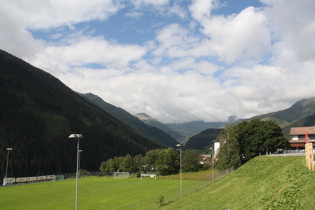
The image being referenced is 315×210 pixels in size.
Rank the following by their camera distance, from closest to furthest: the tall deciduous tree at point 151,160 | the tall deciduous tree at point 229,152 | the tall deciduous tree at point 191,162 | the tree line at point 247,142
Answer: the tall deciduous tree at point 229,152
the tree line at point 247,142
the tall deciduous tree at point 191,162
the tall deciduous tree at point 151,160

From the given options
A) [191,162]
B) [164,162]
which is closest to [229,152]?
[191,162]

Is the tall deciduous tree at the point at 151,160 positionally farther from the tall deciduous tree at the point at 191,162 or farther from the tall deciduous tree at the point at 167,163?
the tall deciduous tree at the point at 191,162

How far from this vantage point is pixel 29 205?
48.8m

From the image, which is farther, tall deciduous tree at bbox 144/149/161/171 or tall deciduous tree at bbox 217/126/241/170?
tall deciduous tree at bbox 144/149/161/171

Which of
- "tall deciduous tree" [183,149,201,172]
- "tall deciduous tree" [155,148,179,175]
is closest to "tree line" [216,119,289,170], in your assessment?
"tall deciduous tree" [183,149,201,172]

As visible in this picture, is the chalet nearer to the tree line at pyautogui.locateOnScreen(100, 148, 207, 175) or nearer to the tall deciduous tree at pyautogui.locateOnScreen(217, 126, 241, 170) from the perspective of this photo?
the tall deciduous tree at pyautogui.locateOnScreen(217, 126, 241, 170)

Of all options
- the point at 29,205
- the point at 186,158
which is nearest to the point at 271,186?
the point at 29,205

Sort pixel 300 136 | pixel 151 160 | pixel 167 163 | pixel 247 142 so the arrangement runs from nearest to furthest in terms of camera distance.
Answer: pixel 247 142 → pixel 300 136 → pixel 167 163 → pixel 151 160

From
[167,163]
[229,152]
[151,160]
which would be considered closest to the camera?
[229,152]

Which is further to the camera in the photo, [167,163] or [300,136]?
[167,163]

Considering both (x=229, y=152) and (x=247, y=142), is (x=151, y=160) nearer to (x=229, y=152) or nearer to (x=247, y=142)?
(x=247, y=142)

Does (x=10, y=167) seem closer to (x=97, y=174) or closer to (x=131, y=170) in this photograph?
(x=97, y=174)

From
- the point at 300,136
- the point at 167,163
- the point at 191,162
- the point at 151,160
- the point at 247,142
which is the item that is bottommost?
the point at 167,163

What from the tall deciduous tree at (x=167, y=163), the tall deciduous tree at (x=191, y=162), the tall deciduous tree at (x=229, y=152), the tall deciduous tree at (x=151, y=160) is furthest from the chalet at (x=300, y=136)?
the tall deciduous tree at (x=151, y=160)
